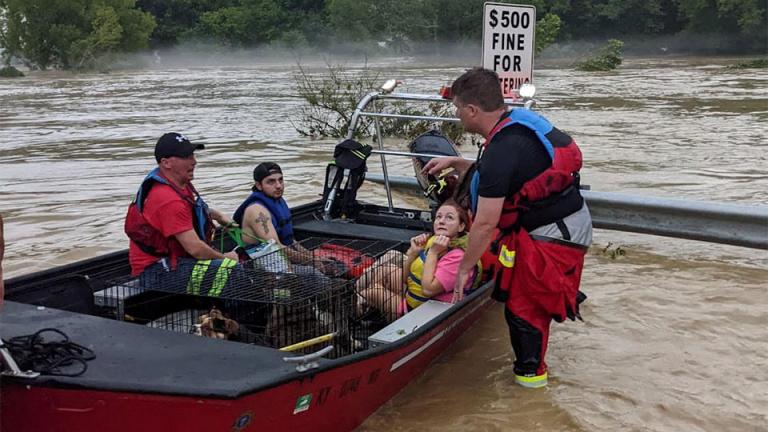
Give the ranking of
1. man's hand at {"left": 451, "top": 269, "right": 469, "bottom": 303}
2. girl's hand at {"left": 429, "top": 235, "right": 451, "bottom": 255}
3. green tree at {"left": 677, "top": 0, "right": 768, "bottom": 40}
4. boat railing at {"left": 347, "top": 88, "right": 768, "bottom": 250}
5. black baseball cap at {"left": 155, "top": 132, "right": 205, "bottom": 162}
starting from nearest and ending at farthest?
man's hand at {"left": 451, "top": 269, "right": 469, "bottom": 303} → black baseball cap at {"left": 155, "top": 132, "right": 205, "bottom": 162} → girl's hand at {"left": 429, "top": 235, "right": 451, "bottom": 255} → boat railing at {"left": 347, "top": 88, "right": 768, "bottom": 250} → green tree at {"left": 677, "top": 0, "right": 768, "bottom": 40}

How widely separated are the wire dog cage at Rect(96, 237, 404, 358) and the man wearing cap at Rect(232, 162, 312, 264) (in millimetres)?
629

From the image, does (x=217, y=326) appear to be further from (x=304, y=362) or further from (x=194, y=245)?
(x=304, y=362)

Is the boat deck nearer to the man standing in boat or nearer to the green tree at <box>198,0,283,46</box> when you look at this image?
the man standing in boat

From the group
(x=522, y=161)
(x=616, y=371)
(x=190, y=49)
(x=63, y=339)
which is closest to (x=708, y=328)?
(x=616, y=371)

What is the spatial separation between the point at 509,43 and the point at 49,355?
518 cm

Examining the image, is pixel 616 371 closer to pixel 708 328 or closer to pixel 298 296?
pixel 708 328

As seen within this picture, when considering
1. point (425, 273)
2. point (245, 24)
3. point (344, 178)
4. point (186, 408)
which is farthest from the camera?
point (245, 24)

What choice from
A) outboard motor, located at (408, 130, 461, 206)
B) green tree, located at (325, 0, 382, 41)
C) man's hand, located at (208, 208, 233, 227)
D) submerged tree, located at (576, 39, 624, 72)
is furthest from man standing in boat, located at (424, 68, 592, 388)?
green tree, located at (325, 0, 382, 41)

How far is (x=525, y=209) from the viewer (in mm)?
4758

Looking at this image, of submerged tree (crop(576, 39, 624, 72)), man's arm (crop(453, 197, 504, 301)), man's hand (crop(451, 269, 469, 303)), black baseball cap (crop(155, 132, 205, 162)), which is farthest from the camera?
submerged tree (crop(576, 39, 624, 72))

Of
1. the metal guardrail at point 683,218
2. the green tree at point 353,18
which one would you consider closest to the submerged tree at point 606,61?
the metal guardrail at point 683,218

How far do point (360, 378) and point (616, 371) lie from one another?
79.8 inches

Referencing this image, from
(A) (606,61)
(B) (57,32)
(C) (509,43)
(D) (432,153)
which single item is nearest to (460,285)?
(D) (432,153)

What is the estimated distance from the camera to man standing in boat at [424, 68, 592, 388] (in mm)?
4570
